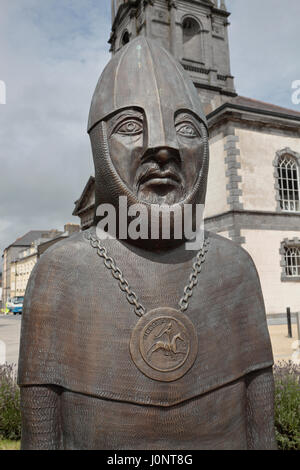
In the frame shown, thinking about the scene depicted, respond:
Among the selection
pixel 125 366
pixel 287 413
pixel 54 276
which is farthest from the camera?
pixel 287 413

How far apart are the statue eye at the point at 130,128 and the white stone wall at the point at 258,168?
41.1ft

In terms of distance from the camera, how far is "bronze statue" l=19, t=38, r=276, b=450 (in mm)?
1559

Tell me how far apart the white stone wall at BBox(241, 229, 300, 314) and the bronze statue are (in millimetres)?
12079

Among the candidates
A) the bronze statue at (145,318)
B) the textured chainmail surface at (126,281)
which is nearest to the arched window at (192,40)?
the bronze statue at (145,318)

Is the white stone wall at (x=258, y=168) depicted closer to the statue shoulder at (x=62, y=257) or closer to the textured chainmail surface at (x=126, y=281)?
the textured chainmail surface at (x=126, y=281)

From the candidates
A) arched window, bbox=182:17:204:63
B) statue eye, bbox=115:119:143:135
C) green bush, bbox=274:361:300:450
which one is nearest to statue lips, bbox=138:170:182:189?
statue eye, bbox=115:119:143:135

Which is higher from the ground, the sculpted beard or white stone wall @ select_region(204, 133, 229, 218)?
white stone wall @ select_region(204, 133, 229, 218)

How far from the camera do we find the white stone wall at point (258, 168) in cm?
1401

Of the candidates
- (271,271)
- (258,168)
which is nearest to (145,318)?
(271,271)

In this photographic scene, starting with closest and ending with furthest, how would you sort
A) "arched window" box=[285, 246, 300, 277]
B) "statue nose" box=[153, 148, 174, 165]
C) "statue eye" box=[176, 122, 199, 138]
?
"statue nose" box=[153, 148, 174, 165], "statue eye" box=[176, 122, 199, 138], "arched window" box=[285, 246, 300, 277]

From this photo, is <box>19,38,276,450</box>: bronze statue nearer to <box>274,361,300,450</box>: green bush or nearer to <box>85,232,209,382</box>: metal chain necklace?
<box>85,232,209,382</box>: metal chain necklace

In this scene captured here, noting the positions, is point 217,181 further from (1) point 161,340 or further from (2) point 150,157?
(1) point 161,340

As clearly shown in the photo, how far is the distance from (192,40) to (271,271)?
17.6 m

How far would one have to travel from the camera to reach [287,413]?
12.1ft
